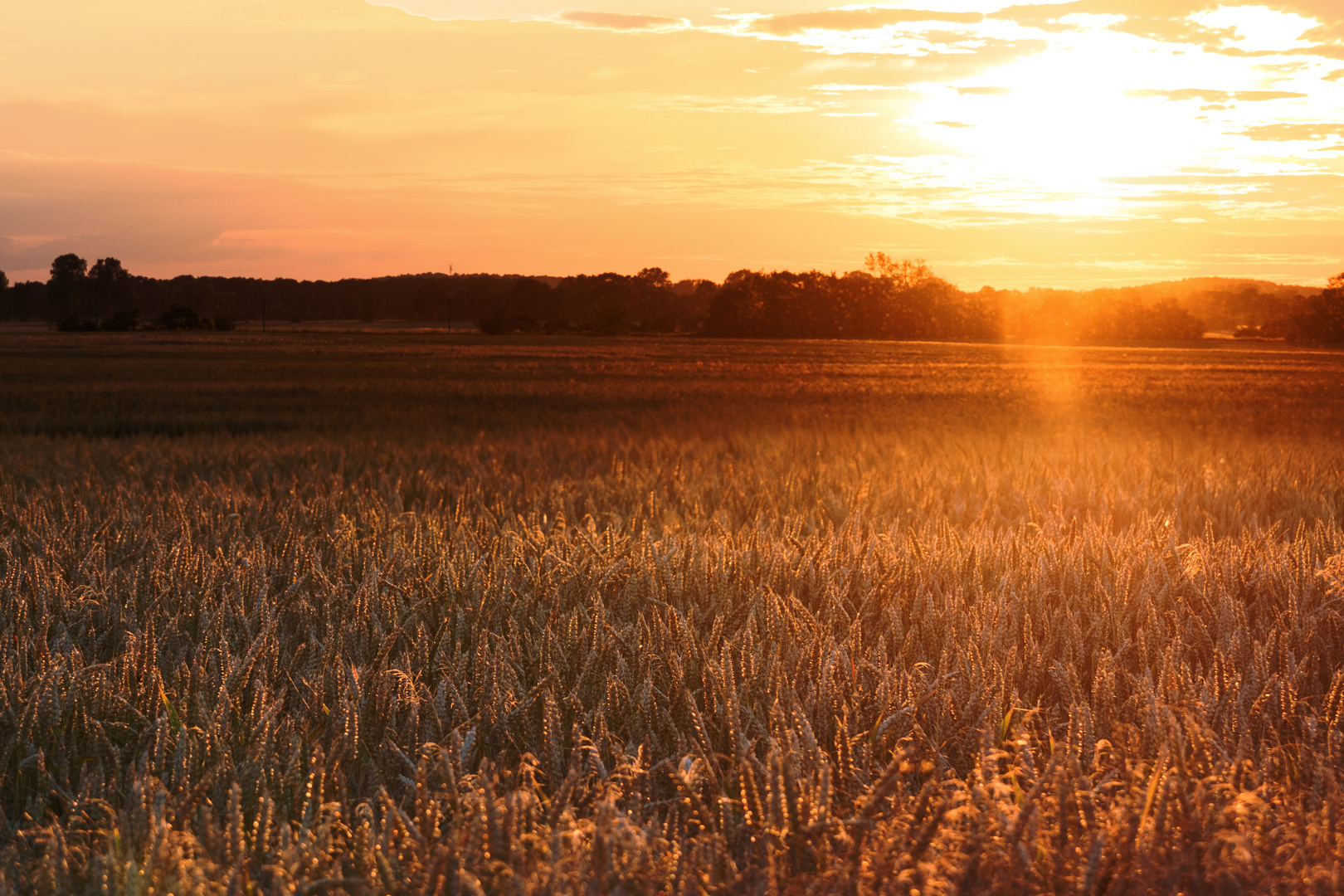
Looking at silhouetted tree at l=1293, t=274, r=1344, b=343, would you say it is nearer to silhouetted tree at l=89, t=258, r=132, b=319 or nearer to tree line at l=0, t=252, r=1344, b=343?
tree line at l=0, t=252, r=1344, b=343

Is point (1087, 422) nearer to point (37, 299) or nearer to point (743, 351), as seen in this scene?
point (743, 351)

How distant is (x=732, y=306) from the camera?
11350cm

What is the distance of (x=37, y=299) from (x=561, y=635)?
643ft

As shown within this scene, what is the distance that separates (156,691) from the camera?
9.00 feet

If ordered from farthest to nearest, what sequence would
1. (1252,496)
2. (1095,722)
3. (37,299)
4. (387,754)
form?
(37,299), (1252,496), (1095,722), (387,754)

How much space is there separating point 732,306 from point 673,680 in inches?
4413

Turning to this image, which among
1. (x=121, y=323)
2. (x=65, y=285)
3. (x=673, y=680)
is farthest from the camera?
(x=65, y=285)

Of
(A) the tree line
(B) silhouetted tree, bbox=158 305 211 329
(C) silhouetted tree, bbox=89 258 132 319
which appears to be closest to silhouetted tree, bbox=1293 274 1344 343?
(A) the tree line

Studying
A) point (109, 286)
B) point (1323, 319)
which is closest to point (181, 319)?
point (109, 286)

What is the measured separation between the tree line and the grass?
98.5 meters

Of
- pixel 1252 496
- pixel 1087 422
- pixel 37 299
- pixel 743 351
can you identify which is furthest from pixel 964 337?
pixel 37 299

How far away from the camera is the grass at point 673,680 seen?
1811mm

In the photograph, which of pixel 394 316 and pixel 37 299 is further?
pixel 394 316

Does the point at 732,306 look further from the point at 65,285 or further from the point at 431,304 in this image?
the point at 65,285
